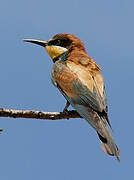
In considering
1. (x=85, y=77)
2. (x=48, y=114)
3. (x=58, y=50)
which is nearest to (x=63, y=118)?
(x=48, y=114)

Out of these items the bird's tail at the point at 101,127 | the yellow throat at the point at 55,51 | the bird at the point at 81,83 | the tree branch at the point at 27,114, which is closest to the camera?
the tree branch at the point at 27,114

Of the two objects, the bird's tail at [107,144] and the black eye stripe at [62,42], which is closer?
the bird's tail at [107,144]

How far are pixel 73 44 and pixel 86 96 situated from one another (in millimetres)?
1166

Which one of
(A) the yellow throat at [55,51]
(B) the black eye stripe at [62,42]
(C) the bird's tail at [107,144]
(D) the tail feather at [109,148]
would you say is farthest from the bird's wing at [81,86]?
(B) the black eye stripe at [62,42]

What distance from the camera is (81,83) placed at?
358 centimetres

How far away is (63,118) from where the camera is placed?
3.08 m

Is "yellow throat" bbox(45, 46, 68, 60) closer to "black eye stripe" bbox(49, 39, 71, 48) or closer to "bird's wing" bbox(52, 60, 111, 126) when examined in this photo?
"black eye stripe" bbox(49, 39, 71, 48)

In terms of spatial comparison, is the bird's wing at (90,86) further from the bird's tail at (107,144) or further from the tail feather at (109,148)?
the tail feather at (109,148)

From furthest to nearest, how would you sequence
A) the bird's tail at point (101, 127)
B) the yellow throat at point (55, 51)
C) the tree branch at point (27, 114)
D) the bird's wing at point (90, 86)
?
1. the yellow throat at point (55, 51)
2. the bird's wing at point (90, 86)
3. the bird's tail at point (101, 127)
4. the tree branch at point (27, 114)

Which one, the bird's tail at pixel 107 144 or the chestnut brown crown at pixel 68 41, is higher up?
the chestnut brown crown at pixel 68 41

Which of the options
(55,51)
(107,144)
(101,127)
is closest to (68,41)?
(55,51)

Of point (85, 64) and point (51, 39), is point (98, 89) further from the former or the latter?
point (51, 39)

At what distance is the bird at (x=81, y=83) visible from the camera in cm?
318

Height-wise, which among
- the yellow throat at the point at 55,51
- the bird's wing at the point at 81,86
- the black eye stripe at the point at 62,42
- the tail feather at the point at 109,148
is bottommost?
the tail feather at the point at 109,148
